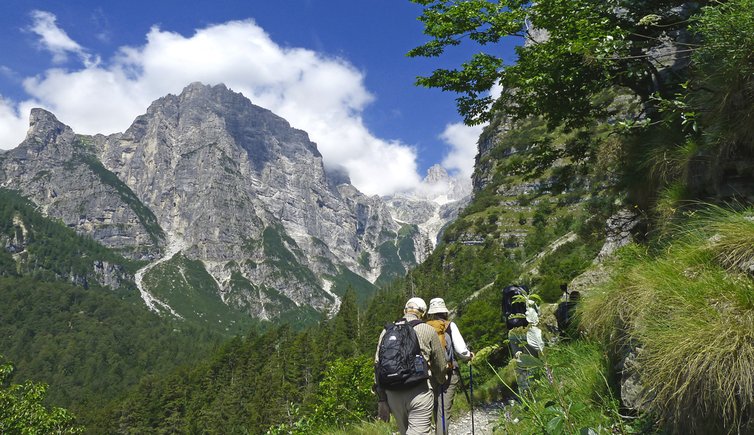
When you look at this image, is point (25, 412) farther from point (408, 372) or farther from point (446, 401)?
point (408, 372)

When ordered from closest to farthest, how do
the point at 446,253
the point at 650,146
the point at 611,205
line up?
the point at 650,146 → the point at 611,205 → the point at 446,253

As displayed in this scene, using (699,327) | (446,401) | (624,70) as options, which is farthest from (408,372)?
(624,70)

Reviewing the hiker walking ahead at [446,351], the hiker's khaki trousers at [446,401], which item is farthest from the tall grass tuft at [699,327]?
the hiker's khaki trousers at [446,401]

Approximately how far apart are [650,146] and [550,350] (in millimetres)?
4369

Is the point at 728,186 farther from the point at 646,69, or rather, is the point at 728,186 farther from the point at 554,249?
the point at 554,249

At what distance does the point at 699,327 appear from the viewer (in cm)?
340

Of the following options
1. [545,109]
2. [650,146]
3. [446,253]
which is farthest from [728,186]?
[446,253]

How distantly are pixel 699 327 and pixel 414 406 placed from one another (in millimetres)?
3587

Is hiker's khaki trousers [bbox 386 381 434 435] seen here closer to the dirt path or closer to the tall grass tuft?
the tall grass tuft

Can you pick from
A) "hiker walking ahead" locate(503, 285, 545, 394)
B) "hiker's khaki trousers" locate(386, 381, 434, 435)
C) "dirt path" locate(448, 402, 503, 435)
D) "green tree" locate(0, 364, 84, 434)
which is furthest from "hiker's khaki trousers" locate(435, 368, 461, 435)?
"green tree" locate(0, 364, 84, 434)

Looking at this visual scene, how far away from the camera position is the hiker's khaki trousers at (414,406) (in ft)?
19.0

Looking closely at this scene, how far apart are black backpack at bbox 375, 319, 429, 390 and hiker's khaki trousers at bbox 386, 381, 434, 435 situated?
195mm

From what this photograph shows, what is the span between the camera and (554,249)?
7375 centimetres

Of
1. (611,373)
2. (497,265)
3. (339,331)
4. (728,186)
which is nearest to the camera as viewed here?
(611,373)
